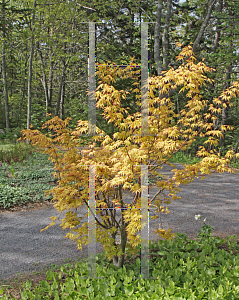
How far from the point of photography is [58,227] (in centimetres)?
416

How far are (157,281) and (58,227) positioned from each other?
2.28m

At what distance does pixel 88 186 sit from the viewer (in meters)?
2.37

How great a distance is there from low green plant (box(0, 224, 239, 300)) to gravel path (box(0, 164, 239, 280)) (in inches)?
18.2

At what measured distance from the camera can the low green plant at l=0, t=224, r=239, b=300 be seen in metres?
2.21

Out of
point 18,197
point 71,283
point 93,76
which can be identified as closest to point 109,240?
point 71,283

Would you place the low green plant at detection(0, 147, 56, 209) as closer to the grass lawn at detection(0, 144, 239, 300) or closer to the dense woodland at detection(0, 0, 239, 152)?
the dense woodland at detection(0, 0, 239, 152)

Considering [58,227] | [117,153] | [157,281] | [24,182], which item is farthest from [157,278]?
[24,182]

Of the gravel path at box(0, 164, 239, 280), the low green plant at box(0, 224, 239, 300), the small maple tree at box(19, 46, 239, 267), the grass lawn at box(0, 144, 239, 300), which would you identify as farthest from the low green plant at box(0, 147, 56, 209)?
the small maple tree at box(19, 46, 239, 267)

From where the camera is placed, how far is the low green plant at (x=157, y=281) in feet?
7.25

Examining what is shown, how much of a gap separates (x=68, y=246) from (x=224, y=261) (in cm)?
204

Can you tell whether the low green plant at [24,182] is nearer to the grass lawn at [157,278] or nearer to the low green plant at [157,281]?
the grass lawn at [157,278]

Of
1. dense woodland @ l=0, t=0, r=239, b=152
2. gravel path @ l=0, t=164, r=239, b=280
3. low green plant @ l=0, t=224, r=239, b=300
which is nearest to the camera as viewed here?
low green plant @ l=0, t=224, r=239, b=300

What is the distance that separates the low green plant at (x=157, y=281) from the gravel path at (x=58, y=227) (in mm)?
463

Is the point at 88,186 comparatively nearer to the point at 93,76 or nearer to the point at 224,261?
the point at 93,76
